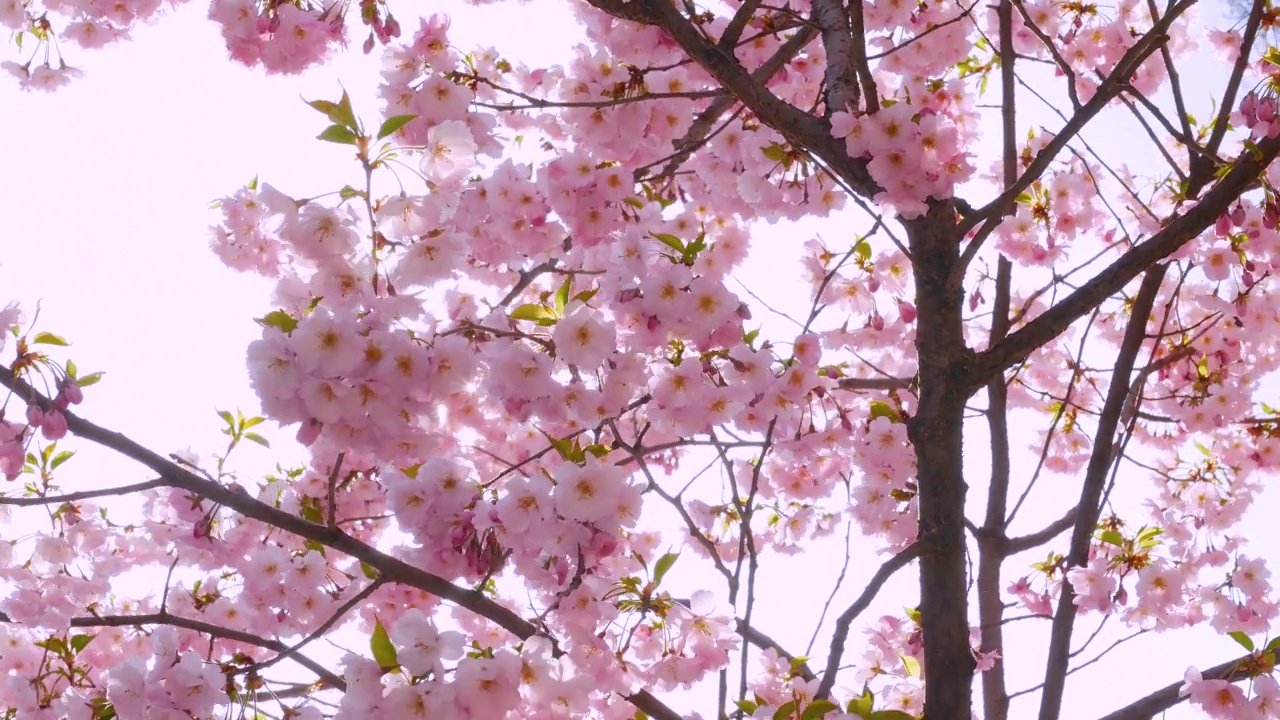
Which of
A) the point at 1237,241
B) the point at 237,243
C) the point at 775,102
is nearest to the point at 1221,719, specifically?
the point at 1237,241

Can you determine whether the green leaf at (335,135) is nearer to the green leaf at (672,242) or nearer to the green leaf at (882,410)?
the green leaf at (672,242)

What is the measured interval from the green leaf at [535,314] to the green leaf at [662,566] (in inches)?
24.9

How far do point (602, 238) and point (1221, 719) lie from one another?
220 cm

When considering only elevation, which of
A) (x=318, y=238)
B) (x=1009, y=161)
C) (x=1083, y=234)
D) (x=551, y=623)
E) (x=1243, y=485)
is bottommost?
(x=551, y=623)

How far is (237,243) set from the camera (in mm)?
3668

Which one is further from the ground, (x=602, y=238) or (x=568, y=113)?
(x=568, y=113)

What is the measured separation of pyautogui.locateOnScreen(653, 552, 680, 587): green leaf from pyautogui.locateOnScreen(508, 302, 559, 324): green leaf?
63 cm

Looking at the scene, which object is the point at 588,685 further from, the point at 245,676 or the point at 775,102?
the point at 775,102

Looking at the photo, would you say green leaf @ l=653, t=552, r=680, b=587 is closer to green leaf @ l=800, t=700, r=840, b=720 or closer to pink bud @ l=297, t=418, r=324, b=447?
green leaf @ l=800, t=700, r=840, b=720

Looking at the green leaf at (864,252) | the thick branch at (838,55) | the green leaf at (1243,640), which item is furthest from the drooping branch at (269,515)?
the green leaf at (864,252)

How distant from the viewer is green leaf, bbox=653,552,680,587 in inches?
89.9

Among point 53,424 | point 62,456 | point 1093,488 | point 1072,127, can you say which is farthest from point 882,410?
point 62,456

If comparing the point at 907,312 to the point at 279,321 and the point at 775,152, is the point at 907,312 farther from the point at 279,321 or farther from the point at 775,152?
the point at 279,321

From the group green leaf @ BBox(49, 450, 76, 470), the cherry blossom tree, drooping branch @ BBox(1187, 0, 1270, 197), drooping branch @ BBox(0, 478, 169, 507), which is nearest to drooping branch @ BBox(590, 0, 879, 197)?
the cherry blossom tree
